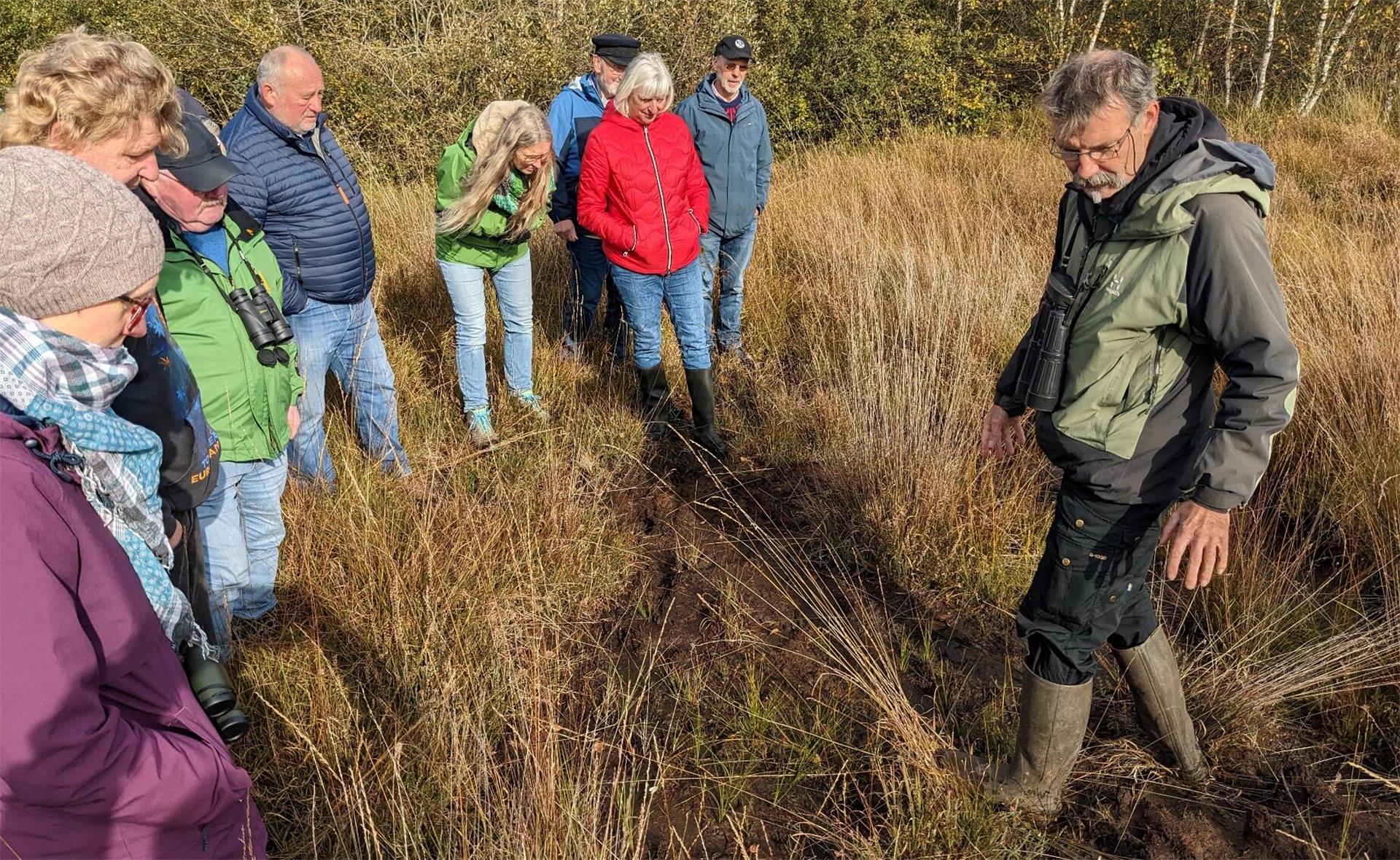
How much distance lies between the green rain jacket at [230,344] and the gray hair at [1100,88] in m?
2.33

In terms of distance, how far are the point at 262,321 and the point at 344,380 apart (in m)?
1.43

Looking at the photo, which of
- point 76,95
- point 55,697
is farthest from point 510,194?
point 55,697

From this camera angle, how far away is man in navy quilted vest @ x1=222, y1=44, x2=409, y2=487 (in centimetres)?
347

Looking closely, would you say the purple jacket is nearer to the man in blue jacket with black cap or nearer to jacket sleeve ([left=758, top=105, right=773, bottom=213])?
the man in blue jacket with black cap

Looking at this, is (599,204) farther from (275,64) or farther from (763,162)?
(763,162)

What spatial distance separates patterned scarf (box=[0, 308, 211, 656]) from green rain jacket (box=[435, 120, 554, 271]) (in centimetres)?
276

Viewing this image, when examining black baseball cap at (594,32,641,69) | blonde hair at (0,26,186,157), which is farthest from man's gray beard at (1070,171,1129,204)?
black baseball cap at (594,32,641,69)

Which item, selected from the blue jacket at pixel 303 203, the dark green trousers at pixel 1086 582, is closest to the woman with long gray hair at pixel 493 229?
the blue jacket at pixel 303 203

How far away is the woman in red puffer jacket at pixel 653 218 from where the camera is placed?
4.25 metres

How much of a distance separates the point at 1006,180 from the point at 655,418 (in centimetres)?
438

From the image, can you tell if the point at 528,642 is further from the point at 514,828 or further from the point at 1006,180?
the point at 1006,180

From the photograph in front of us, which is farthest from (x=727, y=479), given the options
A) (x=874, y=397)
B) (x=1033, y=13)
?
(x=1033, y=13)

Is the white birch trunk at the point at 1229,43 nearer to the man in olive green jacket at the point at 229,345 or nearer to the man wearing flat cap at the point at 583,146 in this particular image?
the man wearing flat cap at the point at 583,146

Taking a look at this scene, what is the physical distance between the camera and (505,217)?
4.28 metres
